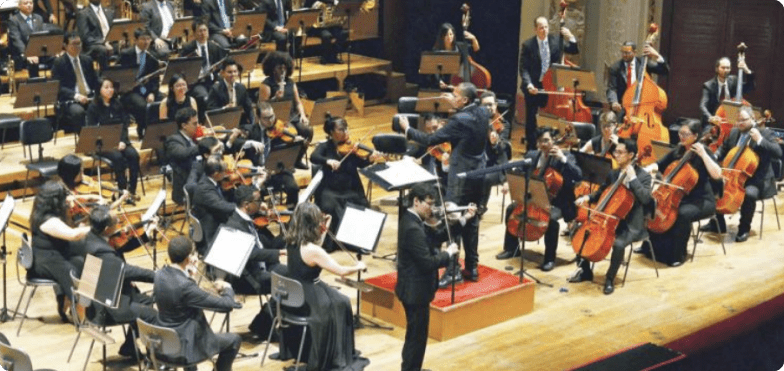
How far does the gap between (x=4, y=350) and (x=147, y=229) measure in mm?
2012

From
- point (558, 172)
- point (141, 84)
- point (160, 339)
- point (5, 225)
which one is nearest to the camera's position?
point (160, 339)

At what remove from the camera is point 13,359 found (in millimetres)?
6203

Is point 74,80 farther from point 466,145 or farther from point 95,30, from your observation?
point 466,145

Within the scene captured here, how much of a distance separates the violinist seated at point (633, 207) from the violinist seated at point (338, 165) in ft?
5.70

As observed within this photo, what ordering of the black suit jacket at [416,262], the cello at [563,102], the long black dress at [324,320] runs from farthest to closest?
the cello at [563,102], the long black dress at [324,320], the black suit jacket at [416,262]

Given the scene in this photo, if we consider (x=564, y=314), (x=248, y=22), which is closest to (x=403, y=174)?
(x=564, y=314)

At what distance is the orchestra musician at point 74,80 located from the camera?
37.5ft

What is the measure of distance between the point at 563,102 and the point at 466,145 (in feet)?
10.2

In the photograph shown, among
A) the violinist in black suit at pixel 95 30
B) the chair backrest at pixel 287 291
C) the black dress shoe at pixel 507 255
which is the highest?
the violinist in black suit at pixel 95 30

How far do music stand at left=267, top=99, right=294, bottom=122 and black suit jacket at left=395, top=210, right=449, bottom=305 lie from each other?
12.4 ft

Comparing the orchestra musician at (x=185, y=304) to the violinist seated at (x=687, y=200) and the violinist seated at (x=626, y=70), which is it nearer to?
the violinist seated at (x=687, y=200)

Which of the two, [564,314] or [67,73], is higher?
[67,73]

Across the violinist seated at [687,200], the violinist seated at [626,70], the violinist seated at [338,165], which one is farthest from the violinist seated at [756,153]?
the violinist seated at [338,165]

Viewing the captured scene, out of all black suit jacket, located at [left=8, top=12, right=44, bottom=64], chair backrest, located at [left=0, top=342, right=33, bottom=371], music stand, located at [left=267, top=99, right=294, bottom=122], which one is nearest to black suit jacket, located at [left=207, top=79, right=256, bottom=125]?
music stand, located at [left=267, top=99, right=294, bottom=122]
